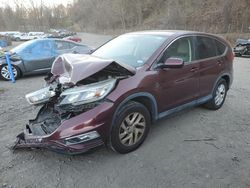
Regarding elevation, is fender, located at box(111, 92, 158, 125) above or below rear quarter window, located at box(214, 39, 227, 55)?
below

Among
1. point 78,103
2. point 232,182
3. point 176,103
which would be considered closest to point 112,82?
point 78,103

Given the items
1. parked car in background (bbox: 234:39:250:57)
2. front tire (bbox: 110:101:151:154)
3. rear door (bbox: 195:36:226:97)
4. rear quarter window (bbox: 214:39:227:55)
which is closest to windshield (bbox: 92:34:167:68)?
front tire (bbox: 110:101:151:154)

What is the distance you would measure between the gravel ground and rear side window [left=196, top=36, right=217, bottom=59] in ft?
4.11

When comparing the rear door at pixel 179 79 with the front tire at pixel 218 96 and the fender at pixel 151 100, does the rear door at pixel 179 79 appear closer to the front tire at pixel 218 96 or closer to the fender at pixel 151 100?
the fender at pixel 151 100

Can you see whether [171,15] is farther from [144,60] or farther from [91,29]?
[91,29]

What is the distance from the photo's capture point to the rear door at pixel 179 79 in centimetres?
354

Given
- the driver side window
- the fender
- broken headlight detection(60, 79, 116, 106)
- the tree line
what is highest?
the tree line

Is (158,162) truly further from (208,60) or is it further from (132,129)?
(208,60)

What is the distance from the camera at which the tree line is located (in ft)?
86.8

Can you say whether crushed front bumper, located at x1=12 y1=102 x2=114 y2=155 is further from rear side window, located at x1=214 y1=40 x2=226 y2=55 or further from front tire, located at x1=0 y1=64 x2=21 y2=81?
front tire, located at x1=0 y1=64 x2=21 y2=81

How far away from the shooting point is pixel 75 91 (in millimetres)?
2801

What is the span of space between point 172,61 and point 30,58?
6.27 metres

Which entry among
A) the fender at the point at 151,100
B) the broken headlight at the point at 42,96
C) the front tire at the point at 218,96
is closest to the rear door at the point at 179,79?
the fender at the point at 151,100

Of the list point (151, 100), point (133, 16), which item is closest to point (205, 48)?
point (151, 100)
